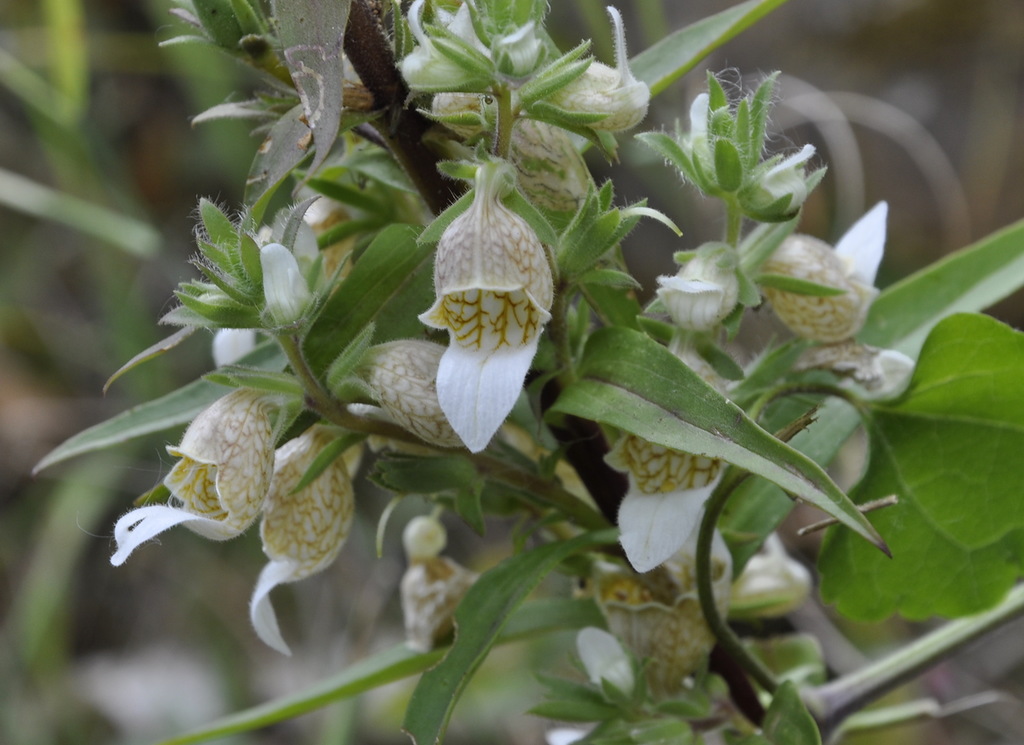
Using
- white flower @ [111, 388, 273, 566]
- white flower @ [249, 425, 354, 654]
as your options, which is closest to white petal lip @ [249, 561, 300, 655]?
white flower @ [249, 425, 354, 654]

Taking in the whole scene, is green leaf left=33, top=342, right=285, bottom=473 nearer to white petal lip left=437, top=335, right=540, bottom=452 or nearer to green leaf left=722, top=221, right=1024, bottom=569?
white petal lip left=437, top=335, right=540, bottom=452

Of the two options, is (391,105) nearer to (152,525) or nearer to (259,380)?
(259,380)

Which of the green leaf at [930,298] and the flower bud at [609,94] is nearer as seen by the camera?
the flower bud at [609,94]

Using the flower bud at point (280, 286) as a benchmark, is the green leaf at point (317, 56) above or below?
above

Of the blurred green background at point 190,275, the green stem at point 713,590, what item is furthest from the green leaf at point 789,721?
the blurred green background at point 190,275

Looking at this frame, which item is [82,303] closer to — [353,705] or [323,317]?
[353,705]

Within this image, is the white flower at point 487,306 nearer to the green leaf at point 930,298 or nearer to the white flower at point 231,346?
the white flower at point 231,346
